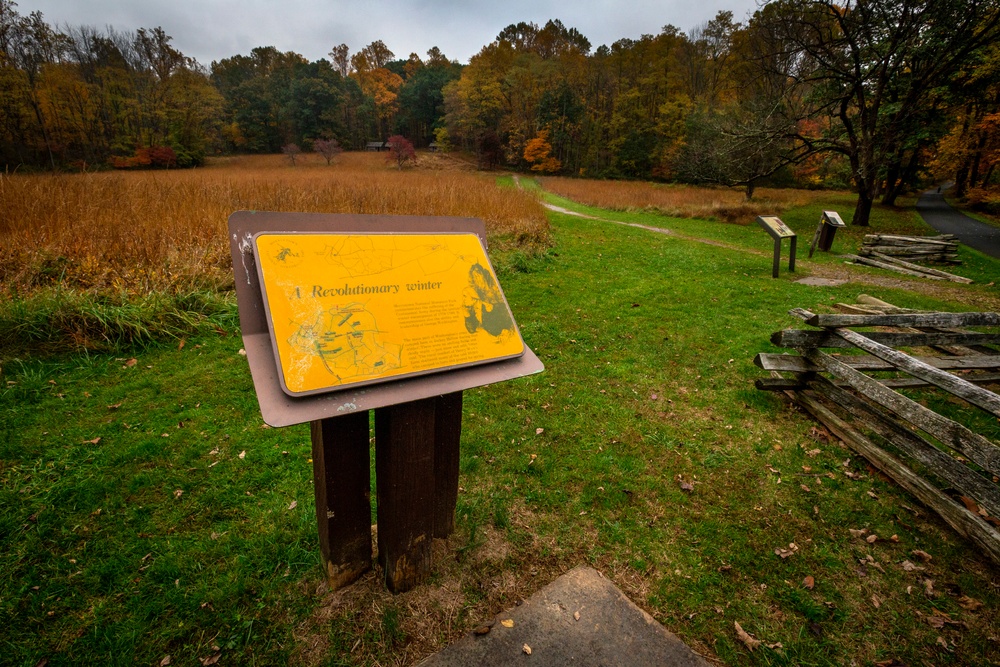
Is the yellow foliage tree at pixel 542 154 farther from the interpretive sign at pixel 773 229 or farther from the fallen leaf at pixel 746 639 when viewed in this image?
the fallen leaf at pixel 746 639

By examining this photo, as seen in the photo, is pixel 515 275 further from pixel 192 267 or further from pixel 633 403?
pixel 192 267

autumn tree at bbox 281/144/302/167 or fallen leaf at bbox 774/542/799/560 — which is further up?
autumn tree at bbox 281/144/302/167

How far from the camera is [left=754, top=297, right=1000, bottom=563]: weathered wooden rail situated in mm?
2939

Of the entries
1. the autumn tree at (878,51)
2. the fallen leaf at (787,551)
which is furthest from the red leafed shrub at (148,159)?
the fallen leaf at (787,551)

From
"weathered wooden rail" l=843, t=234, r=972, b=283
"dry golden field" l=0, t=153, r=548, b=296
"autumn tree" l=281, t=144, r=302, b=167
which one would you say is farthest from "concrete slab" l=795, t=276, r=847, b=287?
"autumn tree" l=281, t=144, r=302, b=167

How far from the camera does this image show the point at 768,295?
9.01m

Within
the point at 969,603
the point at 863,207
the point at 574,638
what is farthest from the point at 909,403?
the point at 863,207

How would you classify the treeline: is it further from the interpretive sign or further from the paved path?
the interpretive sign

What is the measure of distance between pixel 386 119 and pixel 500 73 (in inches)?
870

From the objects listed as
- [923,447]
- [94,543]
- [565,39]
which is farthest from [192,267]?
[565,39]

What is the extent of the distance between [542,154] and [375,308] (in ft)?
189

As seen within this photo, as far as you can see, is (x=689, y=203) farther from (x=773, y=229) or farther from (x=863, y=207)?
(x=773, y=229)

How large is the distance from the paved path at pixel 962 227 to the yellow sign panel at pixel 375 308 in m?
22.1

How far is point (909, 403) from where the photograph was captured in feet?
11.1
